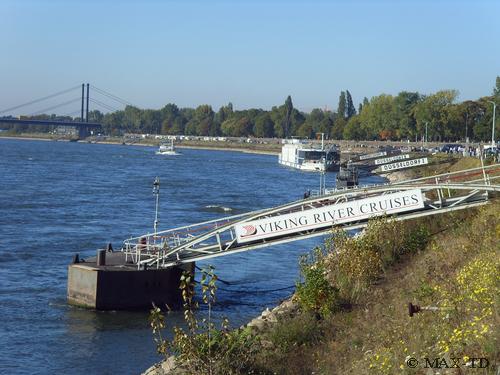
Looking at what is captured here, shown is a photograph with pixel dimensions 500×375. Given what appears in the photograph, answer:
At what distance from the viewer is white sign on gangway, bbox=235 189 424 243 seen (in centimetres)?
2666

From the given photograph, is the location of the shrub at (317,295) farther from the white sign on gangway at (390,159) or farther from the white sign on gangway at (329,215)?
the white sign on gangway at (390,159)

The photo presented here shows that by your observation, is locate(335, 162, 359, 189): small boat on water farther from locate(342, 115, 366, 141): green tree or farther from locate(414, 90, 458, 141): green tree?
locate(342, 115, 366, 141): green tree

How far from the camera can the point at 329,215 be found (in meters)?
27.1

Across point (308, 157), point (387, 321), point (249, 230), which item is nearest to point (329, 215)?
point (249, 230)

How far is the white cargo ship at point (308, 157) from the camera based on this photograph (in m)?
121

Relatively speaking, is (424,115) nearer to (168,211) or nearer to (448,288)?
(168,211)

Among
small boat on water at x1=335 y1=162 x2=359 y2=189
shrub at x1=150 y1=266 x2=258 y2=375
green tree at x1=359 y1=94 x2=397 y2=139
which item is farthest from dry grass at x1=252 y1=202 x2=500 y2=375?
green tree at x1=359 y1=94 x2=397 y2=139

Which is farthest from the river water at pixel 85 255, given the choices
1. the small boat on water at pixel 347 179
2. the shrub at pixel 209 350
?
the shrub at pixel 209 350

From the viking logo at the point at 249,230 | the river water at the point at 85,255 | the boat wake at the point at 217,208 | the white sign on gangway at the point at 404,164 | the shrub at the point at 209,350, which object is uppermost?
the white sign on gangway at the point at 404,164

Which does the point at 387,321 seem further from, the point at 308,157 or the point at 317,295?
the point at 308,157

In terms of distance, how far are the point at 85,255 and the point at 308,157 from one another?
94017 millimetres

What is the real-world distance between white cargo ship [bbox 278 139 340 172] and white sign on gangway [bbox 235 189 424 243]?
9004 centimetres

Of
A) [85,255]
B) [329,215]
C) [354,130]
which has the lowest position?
[85,255]

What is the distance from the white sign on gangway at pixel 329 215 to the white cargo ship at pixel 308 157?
90041 mm
